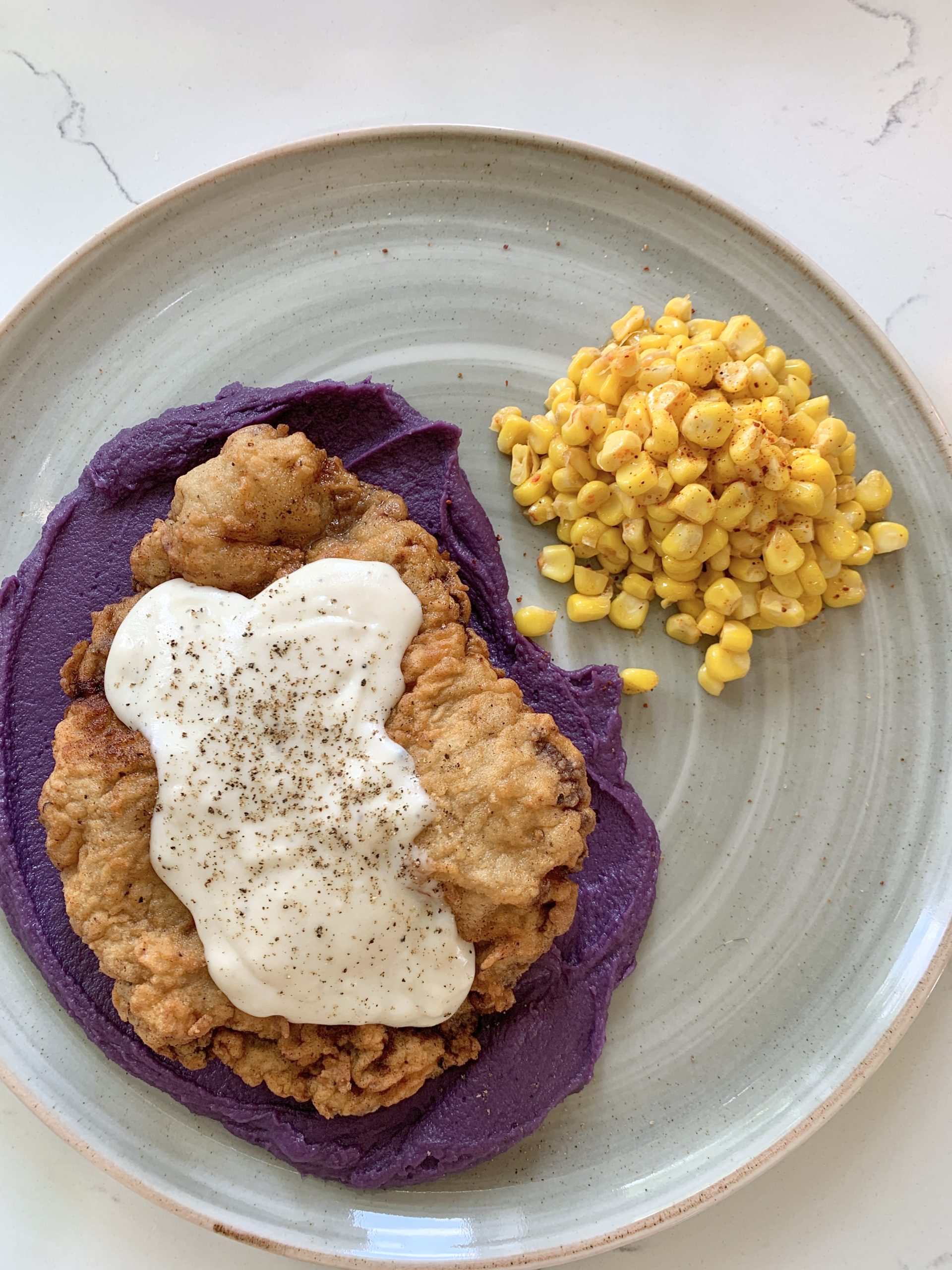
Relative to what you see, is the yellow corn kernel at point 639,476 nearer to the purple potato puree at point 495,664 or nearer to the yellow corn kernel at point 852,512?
the purple potato puree at point 495,664

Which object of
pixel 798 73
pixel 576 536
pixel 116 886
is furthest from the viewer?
pixel 798 73

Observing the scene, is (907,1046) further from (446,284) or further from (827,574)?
(446,284)

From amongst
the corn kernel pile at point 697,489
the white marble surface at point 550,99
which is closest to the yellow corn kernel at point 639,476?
the corn kernel pile at point 697,489

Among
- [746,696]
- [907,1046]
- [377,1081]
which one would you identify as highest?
[746,696]

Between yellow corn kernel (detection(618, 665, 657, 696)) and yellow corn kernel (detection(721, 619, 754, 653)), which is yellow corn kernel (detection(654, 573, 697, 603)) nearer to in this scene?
yellow corn kernel (detection(721, 619, 754, 653))

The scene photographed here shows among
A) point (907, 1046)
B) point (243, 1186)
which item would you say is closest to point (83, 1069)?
point (243, 1186)

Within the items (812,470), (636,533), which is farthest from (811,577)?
(636,533)

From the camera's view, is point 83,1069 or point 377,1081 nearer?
point 377,1081
